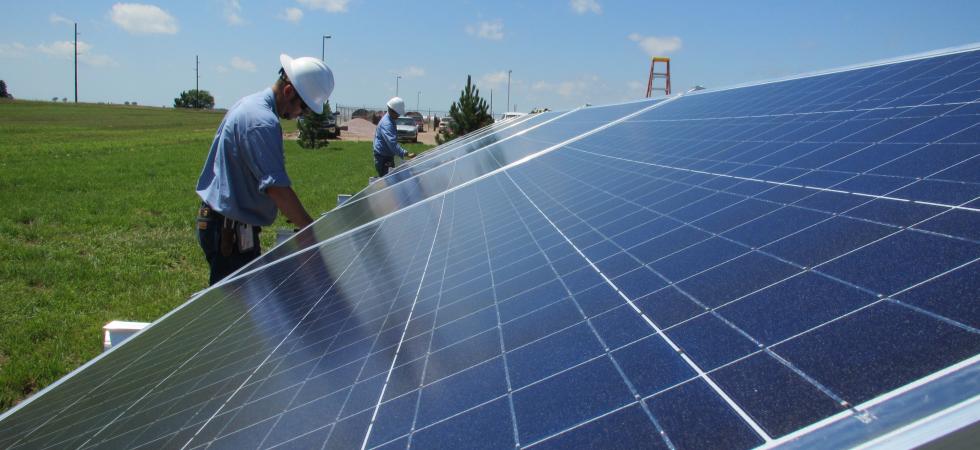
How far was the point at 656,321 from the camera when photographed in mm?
1304

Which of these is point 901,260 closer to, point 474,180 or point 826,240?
point 826,240

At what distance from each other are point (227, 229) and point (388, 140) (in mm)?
6439

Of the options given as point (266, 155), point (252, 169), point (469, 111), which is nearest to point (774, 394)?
point (266, 155)

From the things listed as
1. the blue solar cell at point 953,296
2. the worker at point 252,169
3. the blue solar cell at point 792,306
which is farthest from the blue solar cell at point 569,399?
the worker at point 252,169

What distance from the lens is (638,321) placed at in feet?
4.37

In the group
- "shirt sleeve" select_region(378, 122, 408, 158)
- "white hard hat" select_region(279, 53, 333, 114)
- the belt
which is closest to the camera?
"white hard hat" select_region(279, 53, 333, 114)

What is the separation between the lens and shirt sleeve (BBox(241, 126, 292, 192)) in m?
3.68

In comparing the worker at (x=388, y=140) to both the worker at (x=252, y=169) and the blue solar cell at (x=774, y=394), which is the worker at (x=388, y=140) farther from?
the blue solar cell at (x=774, y=394)

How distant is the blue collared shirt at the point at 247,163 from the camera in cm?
370

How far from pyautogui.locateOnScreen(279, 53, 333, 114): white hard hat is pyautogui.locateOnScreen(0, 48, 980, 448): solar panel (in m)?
1.28

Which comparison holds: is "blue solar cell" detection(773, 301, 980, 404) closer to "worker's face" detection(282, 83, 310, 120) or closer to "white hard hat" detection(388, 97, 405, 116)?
"worker's face" detection(282, 83, 310, 120)

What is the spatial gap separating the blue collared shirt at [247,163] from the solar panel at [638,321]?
2.47ft

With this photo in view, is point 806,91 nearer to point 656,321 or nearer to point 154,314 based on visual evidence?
point 656,321

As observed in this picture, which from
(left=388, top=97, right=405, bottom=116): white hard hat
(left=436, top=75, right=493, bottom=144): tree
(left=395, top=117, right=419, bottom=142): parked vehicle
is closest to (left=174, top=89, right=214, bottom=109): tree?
(left=395, top=117, right=419, bottom=142): parked vehicle
